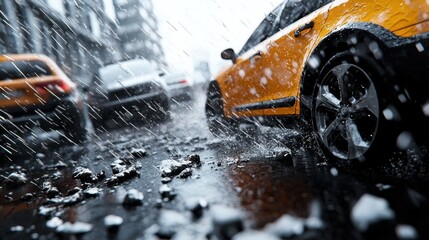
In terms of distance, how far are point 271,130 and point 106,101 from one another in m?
4.10

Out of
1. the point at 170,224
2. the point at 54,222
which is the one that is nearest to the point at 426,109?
the point at 170,224

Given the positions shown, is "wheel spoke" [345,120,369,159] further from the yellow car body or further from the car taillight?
the car taillight

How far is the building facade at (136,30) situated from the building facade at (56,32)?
1268 inches

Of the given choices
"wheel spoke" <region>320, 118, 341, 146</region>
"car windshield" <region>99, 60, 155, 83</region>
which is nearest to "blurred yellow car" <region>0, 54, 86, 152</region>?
"car windshield" <region>99, 60, 155, 83</region>

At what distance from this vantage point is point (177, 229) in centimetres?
150

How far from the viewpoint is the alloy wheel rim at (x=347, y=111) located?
1.98 m

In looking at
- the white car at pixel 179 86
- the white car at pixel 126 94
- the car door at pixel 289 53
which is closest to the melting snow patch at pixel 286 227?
the car door at pixel 289 53

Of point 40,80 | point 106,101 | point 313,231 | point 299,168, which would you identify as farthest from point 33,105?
point 313,231

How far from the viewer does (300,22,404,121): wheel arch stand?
1.79 meters

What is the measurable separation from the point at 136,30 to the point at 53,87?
206 ft

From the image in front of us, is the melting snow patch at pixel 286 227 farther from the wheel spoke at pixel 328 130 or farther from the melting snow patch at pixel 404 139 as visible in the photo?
the wheel spoke at pixel 328 130

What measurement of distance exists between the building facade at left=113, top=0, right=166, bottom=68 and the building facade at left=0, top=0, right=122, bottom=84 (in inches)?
1268

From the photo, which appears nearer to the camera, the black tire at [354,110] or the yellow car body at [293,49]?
the yellow car body at [293,49]

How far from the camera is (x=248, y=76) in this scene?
3.89m
